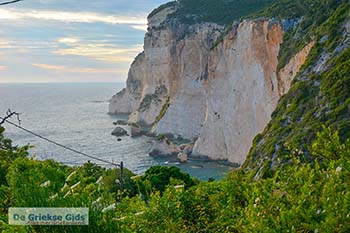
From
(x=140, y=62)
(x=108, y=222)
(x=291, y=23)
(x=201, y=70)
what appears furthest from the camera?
(x=140, y=62)

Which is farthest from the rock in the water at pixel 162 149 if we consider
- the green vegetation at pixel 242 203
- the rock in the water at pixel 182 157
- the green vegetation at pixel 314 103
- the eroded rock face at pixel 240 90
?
the green vegetation at pixel 242 203

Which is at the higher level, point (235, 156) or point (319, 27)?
point (319, 27)

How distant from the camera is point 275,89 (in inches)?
1399

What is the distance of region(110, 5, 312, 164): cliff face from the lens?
36.6m

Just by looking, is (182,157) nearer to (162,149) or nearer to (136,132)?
(162,149)

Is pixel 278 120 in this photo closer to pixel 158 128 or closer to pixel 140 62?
pixel 158 128

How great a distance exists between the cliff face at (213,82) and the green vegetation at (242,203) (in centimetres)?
2394

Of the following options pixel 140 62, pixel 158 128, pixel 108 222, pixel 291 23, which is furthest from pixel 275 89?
pixel 140 62

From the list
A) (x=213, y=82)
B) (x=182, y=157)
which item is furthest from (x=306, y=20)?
(x=182, y=157)

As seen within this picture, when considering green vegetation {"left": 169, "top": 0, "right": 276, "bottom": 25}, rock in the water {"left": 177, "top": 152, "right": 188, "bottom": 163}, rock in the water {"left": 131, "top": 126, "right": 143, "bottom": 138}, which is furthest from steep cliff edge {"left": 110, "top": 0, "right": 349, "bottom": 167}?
rock in the water {"left": 177, "top": 152, "right": 188, "bottom": 163}

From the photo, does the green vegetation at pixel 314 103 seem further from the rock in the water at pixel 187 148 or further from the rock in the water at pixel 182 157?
the rock in the water at pixel 187 148

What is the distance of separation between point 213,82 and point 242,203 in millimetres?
37883

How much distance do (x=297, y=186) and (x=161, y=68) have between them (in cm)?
5698

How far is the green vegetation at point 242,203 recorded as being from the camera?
396 cm
